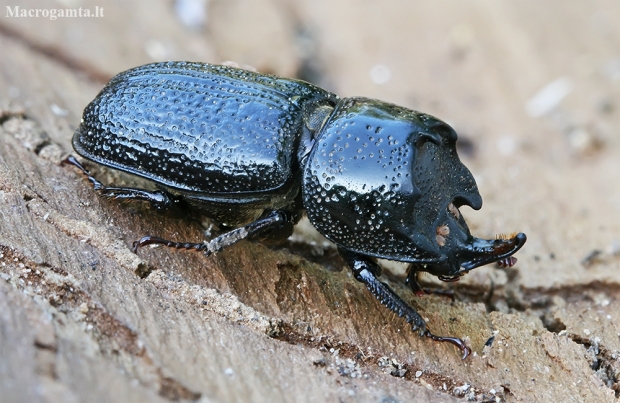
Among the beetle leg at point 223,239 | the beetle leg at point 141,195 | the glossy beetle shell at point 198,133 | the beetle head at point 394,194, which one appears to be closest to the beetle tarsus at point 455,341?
the beetle head at point 394,194

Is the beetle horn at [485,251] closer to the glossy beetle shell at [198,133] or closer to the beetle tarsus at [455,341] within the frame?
the beetle tarsus at [455,341]

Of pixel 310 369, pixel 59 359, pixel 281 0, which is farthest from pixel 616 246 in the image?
pixel 281 0

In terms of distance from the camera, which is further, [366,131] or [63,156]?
[63,156]

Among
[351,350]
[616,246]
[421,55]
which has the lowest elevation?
[351,350]

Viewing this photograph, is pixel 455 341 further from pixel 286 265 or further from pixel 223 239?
pixel 223 239

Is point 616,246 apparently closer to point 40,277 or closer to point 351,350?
point 351,350

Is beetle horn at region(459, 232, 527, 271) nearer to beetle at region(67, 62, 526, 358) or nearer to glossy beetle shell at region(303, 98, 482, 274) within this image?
beetle at region(67, 62, 526, 358)

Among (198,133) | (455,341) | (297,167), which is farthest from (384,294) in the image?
(198,133)
